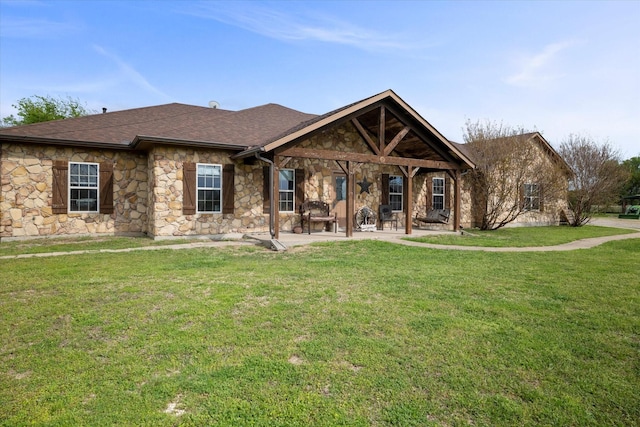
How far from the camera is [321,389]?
2570 mm

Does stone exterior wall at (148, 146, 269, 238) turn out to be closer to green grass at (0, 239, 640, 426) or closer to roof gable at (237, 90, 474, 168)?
roof gable at (237, 90, 474, 168)

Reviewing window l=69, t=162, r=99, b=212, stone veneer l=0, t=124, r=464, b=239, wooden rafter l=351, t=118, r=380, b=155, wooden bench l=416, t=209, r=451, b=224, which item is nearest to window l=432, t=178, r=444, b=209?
A: wooden bench l=416, t=209, r=451, b=224

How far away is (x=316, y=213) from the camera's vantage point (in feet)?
42.8

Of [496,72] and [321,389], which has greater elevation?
[496,72]

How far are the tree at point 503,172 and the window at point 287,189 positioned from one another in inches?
329

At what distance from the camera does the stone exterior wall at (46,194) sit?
1003cm

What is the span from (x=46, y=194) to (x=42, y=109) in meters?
25.0

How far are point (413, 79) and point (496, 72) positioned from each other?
109 inches

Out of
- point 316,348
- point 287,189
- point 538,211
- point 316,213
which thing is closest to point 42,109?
point 287,189

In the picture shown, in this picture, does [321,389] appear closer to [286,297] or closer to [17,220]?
[286,297]

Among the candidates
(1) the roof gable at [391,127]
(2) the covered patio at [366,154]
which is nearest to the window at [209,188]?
(2) the covered patio at [366,154]

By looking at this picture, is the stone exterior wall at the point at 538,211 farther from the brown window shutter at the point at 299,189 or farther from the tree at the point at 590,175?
the brown window shutter at the point at 299,189

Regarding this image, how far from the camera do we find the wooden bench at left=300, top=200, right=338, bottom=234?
12.1m

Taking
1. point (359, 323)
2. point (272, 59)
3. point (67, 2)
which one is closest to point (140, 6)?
point (67, 2)
